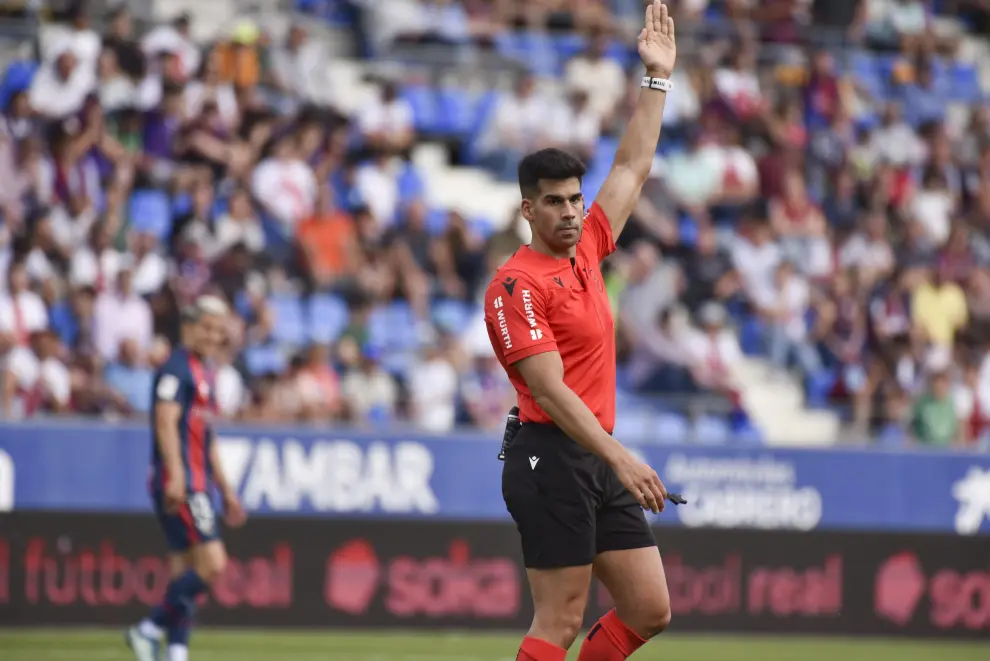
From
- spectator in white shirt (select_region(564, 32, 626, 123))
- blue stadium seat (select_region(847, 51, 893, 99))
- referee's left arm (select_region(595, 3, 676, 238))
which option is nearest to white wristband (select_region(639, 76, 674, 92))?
referee's left arm (select_region(595, 3, 676, 238))

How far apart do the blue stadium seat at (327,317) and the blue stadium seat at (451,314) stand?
3.10 ft

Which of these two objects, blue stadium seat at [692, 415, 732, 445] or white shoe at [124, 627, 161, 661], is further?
blue stadium seat at [692, 415, 732, 445]

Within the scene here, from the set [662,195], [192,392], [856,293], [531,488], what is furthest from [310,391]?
[531,488]

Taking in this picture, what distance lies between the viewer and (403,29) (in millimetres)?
19750

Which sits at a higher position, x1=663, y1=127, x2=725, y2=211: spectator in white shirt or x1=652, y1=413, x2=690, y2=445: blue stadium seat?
x1=663, y1=127, x2=725, y2=211: spectator in white shirt

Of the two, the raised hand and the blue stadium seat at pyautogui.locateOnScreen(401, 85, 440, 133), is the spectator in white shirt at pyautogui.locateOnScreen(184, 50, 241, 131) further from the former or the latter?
the raised hand

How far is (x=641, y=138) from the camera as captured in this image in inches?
296

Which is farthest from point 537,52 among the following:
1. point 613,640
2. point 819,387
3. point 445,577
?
point 613,640

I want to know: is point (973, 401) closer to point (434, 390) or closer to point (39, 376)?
point (434, 390)

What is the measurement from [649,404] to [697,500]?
1.99m

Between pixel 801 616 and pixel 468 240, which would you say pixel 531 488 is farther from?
pixel 468 240

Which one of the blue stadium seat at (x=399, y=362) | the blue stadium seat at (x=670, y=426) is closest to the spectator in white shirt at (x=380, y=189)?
the blue stadium seat at (x=399, y=362)

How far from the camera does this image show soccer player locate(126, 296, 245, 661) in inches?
423

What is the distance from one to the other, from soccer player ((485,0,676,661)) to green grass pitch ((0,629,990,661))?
16.3 feet
